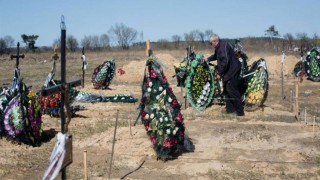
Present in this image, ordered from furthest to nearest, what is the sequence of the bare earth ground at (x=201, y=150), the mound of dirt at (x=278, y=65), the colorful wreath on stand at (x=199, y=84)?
1. the mound of dirt at (x=278, y=65)
2. the colorful wreath on stand at (x=199, y=84)
3. the bare earth ground at (x=201, y=150)

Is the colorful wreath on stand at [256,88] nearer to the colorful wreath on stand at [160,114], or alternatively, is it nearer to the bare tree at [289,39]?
the colorful wreath on stand at [160,114]

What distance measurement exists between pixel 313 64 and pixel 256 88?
1075 cm

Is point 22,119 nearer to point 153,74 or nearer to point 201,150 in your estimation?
point 153,74

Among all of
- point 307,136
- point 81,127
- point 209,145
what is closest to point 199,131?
point 209,145

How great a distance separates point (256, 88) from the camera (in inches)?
568

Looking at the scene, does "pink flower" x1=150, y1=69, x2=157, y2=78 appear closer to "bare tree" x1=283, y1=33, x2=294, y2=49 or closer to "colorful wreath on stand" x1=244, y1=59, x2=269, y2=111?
"colorful wreath on stand" x1=244, y1=59, x2=269, y2=111

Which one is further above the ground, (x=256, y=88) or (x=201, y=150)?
(x=256, y=88)

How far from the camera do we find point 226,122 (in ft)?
40.3

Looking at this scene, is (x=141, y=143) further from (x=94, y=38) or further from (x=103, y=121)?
(x=94, y=38)

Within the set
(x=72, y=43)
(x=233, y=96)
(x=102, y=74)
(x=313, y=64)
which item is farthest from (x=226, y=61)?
(x=72, y=43)

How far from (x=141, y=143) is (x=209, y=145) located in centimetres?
142

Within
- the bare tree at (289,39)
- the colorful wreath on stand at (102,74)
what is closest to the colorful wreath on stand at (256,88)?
the colorful wreath on stand at (102,74)

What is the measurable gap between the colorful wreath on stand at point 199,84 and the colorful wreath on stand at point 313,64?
1104 cm

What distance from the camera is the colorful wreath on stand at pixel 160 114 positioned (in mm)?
8711
